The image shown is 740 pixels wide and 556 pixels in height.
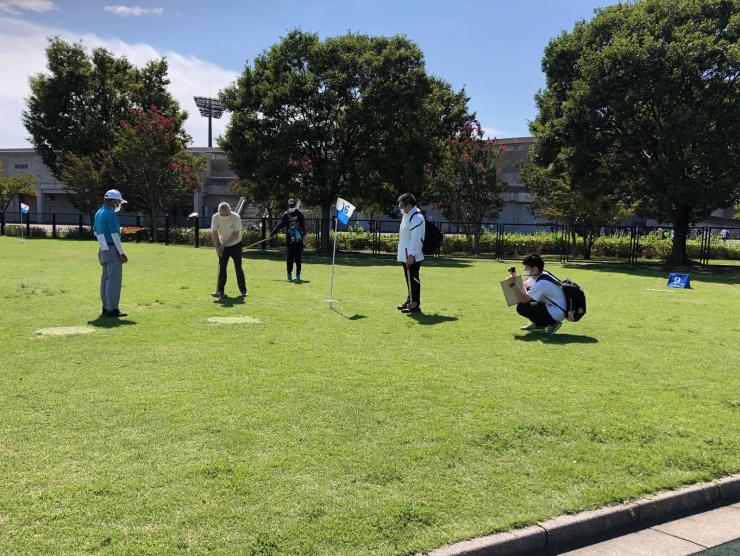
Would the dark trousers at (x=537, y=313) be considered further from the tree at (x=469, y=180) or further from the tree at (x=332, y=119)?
the tree at (x=469, y=180)

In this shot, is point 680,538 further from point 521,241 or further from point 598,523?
point 521,241

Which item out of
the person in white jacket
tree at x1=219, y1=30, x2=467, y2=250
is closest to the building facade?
tree at x1=219, y1=30, x2=467, y2=250

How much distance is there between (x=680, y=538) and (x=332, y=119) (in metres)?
24.8

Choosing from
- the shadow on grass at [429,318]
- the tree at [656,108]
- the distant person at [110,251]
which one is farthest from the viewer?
the tree at [656,108]

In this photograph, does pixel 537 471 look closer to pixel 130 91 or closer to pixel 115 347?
pixel 115 347

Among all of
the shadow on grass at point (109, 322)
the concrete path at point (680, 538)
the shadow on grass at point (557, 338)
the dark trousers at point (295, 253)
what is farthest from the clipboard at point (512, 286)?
the dark trousers at point (295, 253)

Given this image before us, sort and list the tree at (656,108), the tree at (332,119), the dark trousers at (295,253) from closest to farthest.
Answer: the dark trousers at (295,253)
the tree at (656,108)
the tree at (332,119)

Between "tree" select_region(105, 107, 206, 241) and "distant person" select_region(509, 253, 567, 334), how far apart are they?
95.4 feet

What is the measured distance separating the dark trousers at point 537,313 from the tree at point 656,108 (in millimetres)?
15803

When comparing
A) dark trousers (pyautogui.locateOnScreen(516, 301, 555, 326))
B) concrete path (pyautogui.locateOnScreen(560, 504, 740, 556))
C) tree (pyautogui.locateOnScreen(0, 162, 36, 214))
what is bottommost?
concrete path (pyautogui.locateOnScreen(560, 504, 740, 556))

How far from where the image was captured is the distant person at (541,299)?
8188 mm

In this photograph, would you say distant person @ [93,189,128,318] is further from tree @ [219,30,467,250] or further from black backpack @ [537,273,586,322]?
tree @ [219,30,467,250]

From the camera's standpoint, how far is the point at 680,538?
10.9ft

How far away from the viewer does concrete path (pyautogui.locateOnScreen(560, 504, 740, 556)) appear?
3174 mm
